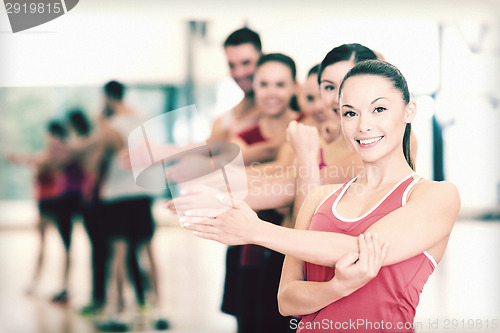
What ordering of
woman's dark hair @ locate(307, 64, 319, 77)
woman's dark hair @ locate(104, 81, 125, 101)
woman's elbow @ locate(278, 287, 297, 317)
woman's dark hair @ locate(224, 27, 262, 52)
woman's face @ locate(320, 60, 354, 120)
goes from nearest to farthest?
woman's elbow @ locate(278, 287, 297, 317) < woman's face @ locate(320, 60, 354, 120) < woman's dark hair @ locate(307, 64, 319, 77) < woman's dark hair @ locate(224, 27, 262, 52) < woman's dark hair @ locate(104, 81, 125, 101)

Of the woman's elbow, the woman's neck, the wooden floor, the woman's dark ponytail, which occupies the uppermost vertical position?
the woman's dark ponytail

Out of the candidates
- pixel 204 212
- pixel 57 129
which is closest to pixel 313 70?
pixel 204 212

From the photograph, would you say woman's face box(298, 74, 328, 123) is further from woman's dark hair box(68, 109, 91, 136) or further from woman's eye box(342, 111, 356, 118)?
woman's dark hair box(68, 109, 91, 136)

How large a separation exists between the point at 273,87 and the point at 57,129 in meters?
0.91

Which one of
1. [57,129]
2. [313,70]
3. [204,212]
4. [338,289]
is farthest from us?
[57,129]

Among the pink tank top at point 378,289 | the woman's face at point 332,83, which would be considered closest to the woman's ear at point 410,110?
→ the pink tank top at point 378,289

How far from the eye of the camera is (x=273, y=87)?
140 cm

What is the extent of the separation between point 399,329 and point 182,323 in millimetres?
975

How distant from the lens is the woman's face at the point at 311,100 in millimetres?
1330

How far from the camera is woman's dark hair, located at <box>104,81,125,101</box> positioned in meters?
1.74

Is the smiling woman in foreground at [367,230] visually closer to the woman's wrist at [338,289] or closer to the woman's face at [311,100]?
the woman's wrist at [338,289]

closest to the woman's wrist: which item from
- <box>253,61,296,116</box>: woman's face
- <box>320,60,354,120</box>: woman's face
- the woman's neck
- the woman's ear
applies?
the woman's neck

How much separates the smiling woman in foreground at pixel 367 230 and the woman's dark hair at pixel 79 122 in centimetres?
99

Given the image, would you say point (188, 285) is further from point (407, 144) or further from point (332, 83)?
point (407, 144)
